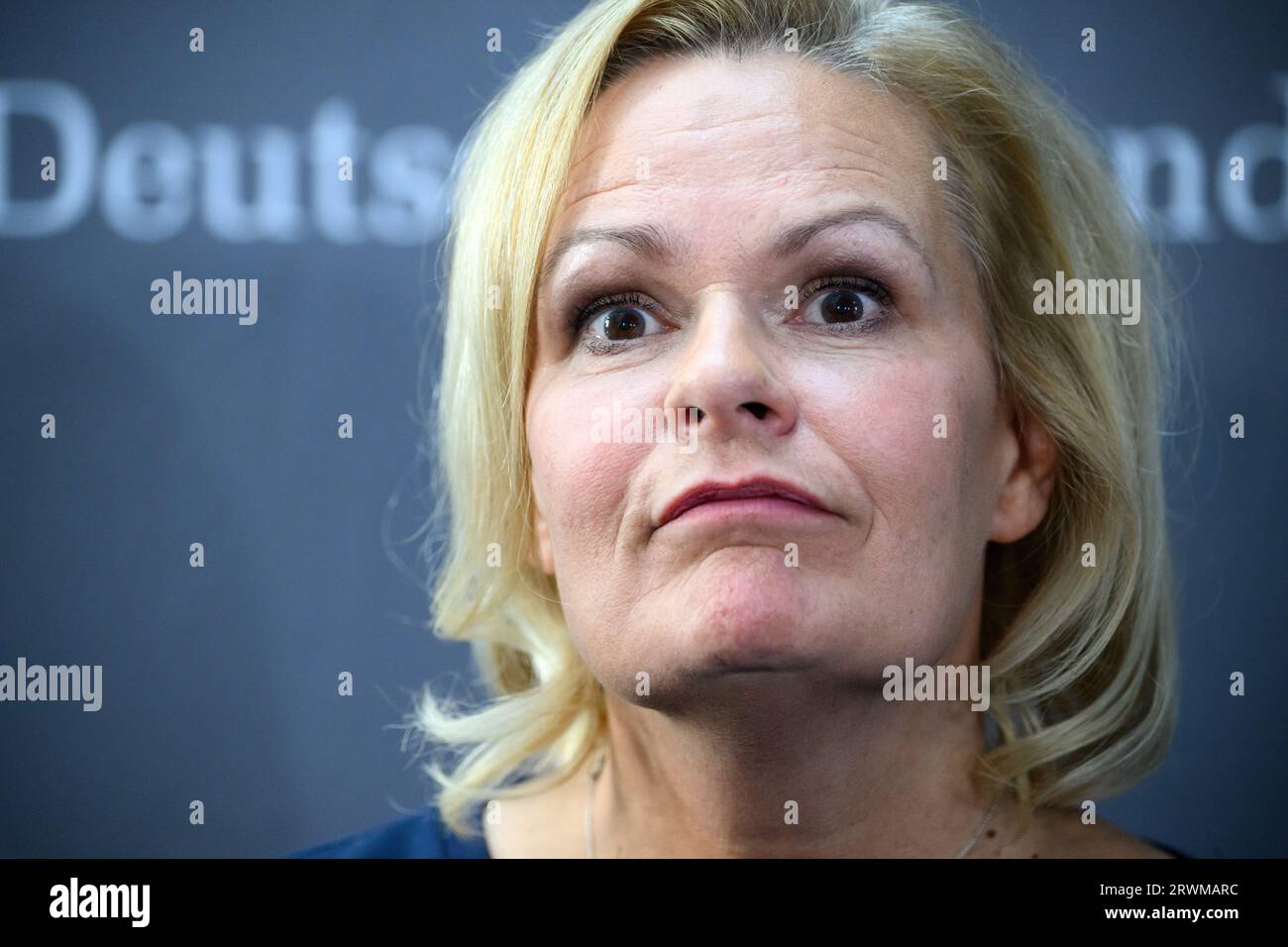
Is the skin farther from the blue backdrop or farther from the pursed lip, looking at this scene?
the blue backdrop

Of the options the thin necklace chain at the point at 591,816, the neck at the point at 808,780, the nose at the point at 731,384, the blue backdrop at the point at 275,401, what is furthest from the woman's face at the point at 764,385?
the blue backdrop at the point at 275,401

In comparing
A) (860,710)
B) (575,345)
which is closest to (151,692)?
(575,345)

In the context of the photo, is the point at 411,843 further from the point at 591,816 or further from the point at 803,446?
the point at 803,446

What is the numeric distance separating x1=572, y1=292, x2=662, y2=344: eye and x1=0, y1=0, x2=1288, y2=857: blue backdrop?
701 millimetres

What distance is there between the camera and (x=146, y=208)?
Answer: 218 cm

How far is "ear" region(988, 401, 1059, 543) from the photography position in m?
1.72

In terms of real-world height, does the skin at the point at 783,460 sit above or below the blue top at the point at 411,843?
above

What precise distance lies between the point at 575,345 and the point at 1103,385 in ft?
→ 2.59

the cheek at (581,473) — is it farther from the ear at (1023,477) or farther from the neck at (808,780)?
the ear at (1023,477)

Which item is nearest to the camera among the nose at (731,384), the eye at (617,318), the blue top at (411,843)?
the nose at (731,384)

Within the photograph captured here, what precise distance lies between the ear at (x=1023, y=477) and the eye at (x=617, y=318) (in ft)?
1.82

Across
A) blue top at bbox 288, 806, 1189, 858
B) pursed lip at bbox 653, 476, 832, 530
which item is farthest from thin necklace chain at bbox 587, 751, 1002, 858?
pursed lip at bbox 653, 476, 832, 530

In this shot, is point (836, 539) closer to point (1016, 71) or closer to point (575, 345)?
point (575, 345)

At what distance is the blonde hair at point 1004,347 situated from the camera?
1.69 meters
